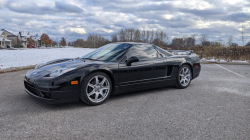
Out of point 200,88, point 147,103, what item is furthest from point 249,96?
point 147,103

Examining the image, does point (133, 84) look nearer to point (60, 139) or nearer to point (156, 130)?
point (156, 130)

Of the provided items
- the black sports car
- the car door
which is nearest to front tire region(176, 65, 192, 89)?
the black sports car

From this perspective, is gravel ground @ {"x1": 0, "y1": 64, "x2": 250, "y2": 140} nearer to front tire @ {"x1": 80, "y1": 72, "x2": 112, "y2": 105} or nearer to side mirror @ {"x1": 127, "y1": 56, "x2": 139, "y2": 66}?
front tire @ {"x1": 80, "y1": 72, "x2": 112, "y2": 105}

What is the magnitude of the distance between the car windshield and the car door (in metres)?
0.16

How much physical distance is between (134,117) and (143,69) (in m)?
1.56

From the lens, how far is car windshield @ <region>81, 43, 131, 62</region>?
4.79 m

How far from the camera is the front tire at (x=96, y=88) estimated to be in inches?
157

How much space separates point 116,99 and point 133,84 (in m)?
0.50

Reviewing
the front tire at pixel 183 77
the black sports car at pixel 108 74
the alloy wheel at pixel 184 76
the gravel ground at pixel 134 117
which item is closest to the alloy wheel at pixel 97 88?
the black sports car at pixel 108 74

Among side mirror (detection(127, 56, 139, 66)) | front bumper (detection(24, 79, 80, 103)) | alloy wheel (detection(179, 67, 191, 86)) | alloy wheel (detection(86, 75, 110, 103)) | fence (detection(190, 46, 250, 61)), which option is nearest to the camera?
front bumper (detection(24, 79, 80, 103))

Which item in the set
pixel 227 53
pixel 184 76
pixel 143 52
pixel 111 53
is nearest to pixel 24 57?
pixel 111 53

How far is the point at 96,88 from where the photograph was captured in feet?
13.7

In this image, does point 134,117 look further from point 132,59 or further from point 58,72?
point 58,72

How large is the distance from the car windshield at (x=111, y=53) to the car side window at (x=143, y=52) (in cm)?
15
